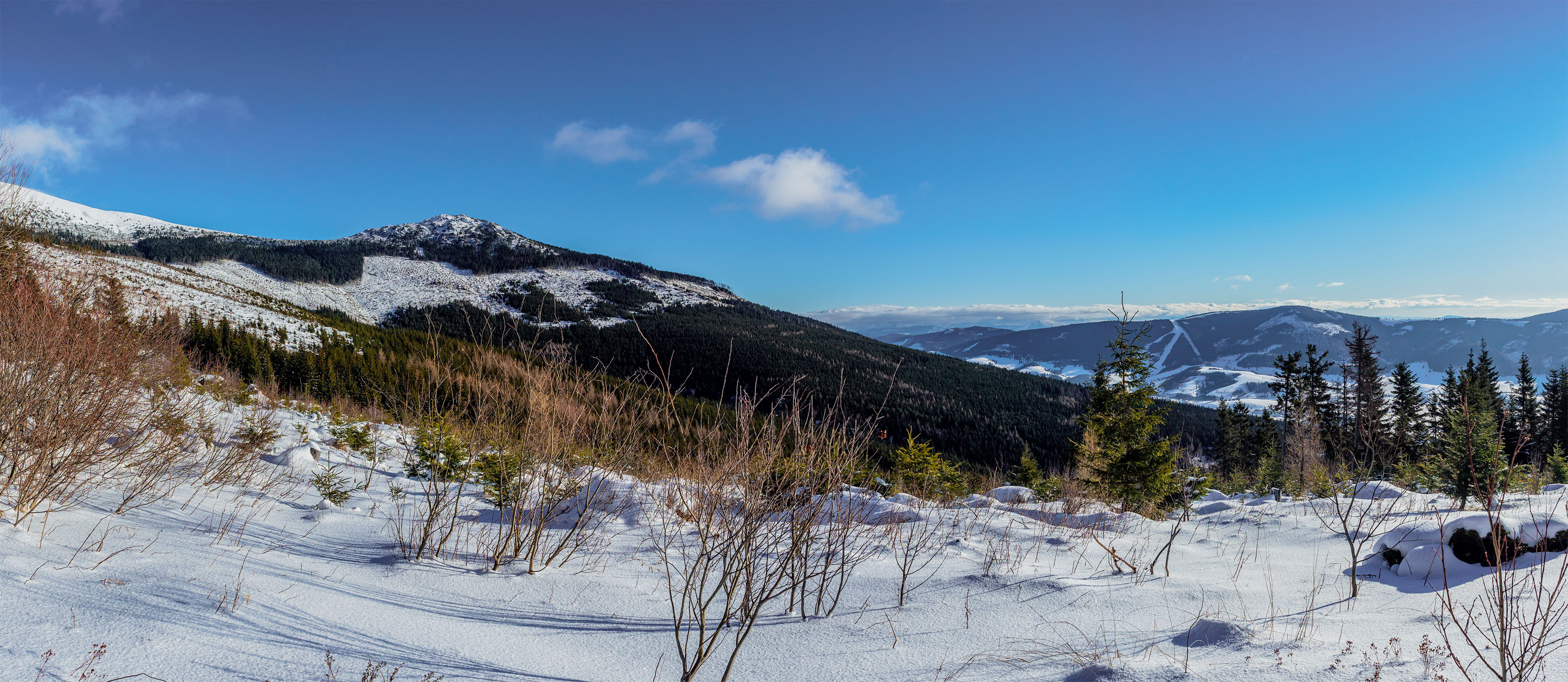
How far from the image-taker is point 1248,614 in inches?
143

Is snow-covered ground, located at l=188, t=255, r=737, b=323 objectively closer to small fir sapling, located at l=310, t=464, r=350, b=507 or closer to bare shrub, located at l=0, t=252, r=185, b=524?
small fir sapling, located at l=310, t=464, r=350, b=507

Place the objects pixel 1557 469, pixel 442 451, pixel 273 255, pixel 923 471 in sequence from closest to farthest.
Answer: pixel 442 451, pixel 923 471, pixel 1557 469, pixel 273 255

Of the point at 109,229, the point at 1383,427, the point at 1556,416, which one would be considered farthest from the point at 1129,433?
the point at 109,229

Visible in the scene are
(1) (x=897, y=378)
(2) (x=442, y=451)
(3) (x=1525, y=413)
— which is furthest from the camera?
(1) (x=897, y=378)

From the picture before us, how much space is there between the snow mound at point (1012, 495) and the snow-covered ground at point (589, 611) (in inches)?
127

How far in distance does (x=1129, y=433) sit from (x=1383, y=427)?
19526 mm

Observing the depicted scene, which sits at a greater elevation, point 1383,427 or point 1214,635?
point 1214,635

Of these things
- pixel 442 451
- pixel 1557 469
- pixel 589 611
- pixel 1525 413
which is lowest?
pixel 1525 413

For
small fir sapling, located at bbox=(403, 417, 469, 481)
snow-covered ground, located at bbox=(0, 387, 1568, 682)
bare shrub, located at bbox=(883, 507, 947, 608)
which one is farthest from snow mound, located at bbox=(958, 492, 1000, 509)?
small fir sapling, located at bbox=(403, 417, 469, 481)

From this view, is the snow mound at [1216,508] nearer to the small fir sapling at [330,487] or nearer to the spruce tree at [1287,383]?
the small fir sapling at [330,487]

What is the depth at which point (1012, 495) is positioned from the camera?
8.81 m

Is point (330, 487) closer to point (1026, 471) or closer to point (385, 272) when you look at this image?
point (1026, 471)

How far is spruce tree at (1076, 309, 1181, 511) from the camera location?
1255 cm

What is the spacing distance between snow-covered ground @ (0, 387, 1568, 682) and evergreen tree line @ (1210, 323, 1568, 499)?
132 centimetres
